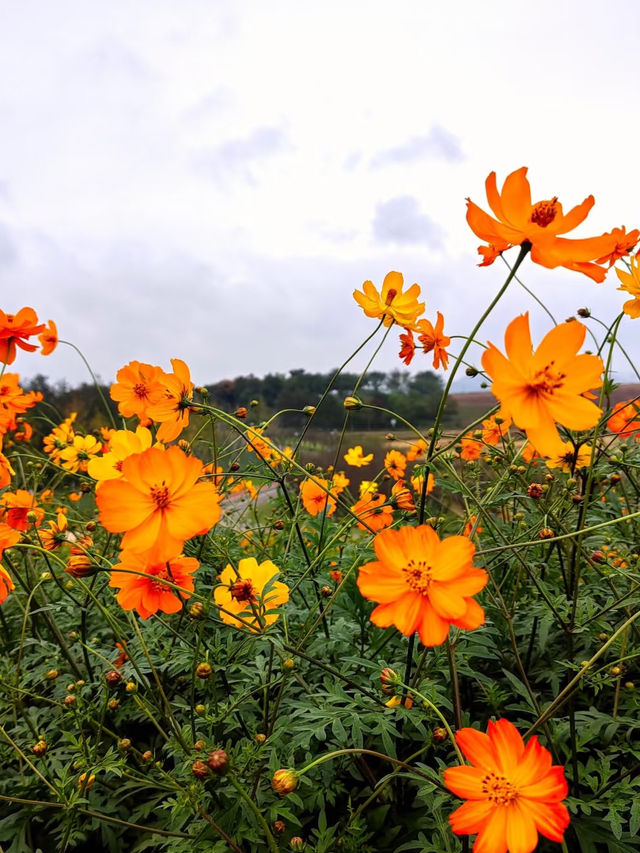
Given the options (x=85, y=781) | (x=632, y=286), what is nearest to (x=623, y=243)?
(x=632, y=286)

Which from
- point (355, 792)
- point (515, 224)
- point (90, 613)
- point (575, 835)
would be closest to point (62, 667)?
point (90, 613)

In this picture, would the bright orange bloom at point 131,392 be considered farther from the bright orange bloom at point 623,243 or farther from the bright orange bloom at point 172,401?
the bright orange bloom at point 623,243

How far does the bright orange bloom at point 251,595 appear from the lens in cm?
85

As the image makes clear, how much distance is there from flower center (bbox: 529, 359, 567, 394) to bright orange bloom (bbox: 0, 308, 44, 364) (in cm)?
137

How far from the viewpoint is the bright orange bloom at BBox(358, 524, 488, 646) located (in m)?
0.70

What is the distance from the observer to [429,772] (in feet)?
2.87

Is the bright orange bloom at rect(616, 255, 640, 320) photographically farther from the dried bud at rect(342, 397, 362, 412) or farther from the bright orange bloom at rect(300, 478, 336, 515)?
the bright orange bloom at rect(300, 478, 336, 515)

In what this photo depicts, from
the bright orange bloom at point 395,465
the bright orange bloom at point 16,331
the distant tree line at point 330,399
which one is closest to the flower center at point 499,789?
the bright orange bloom at point 395,465

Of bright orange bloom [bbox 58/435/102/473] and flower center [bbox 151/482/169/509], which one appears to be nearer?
flower center [bbox 151/482/169/509]

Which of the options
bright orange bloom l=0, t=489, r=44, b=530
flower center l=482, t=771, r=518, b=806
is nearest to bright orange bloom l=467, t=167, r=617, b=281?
flower center l=482, t=771, r=518, b=806

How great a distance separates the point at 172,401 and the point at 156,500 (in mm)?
390

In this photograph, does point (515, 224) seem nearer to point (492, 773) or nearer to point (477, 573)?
point (477, 573)

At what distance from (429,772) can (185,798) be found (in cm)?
43

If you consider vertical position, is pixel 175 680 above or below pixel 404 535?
below
